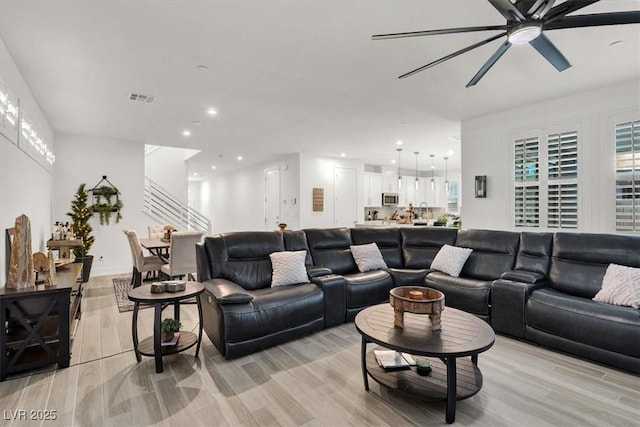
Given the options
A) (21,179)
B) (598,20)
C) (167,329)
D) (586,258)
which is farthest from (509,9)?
(21,179)

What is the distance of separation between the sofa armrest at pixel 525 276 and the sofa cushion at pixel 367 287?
4.28 feet

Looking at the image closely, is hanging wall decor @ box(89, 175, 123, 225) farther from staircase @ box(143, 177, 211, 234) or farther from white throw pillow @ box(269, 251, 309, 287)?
white throw pillow @ box(269, 251, 309, 287)

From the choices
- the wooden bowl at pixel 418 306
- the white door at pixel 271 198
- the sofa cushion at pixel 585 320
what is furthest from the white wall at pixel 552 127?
the white door at pixel 271 198

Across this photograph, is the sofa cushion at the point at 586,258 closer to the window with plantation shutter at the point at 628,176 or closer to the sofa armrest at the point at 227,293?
the window with plantation shutter at the point at 628,176

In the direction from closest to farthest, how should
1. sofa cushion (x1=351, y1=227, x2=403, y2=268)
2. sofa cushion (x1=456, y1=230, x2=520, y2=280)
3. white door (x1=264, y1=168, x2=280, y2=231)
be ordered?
sofa cushion (x1=456, y1=230, x2=520, y2=280), sofa cushion (x1=351, y1=227, x2=403, y2=268), white door (x1=264, y1=168, x2=280, y2=231)

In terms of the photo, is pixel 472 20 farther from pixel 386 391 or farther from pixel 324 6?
pixel 386 391

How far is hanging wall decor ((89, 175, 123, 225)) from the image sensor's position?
626 cm

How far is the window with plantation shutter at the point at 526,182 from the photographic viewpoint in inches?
185

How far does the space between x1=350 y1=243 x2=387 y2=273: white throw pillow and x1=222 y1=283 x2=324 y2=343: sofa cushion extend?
1024mm

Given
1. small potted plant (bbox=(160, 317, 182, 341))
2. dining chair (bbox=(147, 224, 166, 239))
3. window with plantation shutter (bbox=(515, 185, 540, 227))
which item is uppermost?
window with plantation shutter (bbox=(515, 185, 540, 227))

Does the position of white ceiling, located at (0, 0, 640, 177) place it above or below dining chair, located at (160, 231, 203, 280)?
above

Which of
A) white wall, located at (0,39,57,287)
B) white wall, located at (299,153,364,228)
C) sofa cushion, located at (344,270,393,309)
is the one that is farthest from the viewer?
white wall, located at (299,153,364,228)

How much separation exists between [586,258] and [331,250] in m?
2.79

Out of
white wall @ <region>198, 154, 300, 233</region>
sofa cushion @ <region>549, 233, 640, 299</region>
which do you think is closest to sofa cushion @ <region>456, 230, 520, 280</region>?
sofa cushion @ <region>549, 233, 640, 299</region>
